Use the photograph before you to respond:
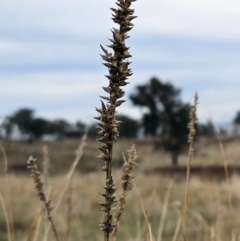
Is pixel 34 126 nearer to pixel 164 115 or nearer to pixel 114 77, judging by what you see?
pixel 164 115

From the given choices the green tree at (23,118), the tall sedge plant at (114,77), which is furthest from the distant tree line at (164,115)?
the tall sedge plant at (114,77)

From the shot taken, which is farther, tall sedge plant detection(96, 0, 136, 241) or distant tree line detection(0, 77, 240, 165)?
distant tree line detection(0, 77, 240, 165)

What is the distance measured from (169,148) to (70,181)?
33.2 meters

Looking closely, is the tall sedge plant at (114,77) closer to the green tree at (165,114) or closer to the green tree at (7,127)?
the green tree at (165,114)

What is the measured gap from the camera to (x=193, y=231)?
29.5 feet

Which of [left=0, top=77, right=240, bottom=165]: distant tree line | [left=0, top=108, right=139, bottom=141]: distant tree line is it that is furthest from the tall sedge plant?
[left=0, top=108, right=139, bottom=141]: distant tree line

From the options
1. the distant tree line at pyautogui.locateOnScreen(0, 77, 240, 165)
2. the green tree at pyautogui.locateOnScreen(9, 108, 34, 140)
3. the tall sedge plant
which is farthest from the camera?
the green tree at pyautogui.locateOnScreen(9, 108, 34, 140)

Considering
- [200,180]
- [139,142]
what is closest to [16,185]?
[200,180]

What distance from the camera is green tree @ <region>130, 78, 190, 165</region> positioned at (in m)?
33.6

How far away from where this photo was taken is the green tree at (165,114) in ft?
110

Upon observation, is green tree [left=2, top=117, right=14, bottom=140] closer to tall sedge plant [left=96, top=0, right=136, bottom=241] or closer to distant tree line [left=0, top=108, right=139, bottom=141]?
distant tree line [left=0, top=108, right=139, bottom=141]

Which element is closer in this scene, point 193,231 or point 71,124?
point 193,231

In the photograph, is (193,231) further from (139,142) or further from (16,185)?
(139,142)

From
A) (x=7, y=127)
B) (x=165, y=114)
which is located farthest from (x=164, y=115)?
(x=7, y=127)
